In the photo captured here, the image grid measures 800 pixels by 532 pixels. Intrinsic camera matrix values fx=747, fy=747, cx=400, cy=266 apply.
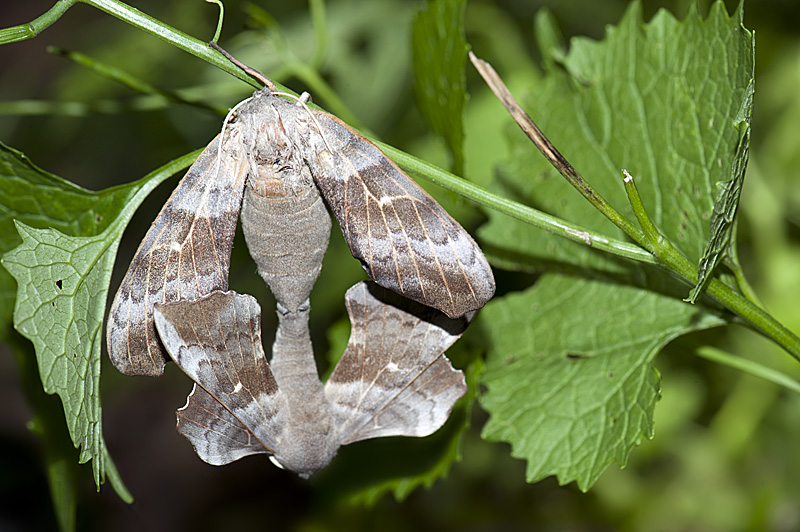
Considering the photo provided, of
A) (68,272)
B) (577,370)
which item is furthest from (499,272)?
(68,272)

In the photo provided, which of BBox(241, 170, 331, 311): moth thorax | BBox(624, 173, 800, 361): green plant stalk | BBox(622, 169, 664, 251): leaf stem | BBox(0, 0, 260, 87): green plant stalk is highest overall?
→ BBox(0, 0, 260, 87): green plant stalk

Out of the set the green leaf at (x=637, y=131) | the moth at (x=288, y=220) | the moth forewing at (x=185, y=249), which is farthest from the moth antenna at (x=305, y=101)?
the green leaf at (x=637, y=131)

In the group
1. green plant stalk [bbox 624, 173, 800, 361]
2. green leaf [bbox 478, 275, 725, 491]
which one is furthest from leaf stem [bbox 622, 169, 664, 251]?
green leaf [bbox 478, 275, 725, 491]

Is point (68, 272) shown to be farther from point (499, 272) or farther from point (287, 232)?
point (499, 272)

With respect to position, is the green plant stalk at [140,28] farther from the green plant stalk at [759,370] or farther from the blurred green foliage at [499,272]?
the green plant stalk at [759,370]

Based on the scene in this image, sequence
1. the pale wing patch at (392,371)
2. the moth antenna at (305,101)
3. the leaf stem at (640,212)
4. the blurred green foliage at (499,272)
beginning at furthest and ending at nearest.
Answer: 1. the blurred green foliage at (499,272)
2. the pale wing patch at (392,371)
3. the moth antenna at (305,101)
4. the leaf stem at (640,212)

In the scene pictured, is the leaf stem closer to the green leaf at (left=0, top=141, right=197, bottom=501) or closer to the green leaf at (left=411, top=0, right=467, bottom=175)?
the green leaf at (left=411, top=0, right=467, bottom=175)

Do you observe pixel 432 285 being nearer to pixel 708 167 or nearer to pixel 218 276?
pixel 218 276
